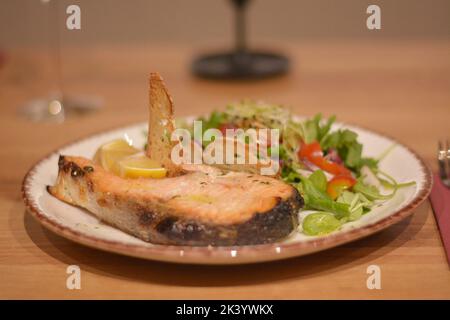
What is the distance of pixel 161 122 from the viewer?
1.94 metres

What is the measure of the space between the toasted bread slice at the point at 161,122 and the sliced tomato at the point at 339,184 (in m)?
0.45

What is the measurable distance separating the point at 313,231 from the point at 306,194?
0.21 metres

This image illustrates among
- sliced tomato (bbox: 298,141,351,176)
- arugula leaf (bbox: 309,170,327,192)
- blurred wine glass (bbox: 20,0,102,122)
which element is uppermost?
blurred wine glass (bbox: 20,0,102,122)

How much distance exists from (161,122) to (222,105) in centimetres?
147

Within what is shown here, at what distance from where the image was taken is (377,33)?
5109 mm

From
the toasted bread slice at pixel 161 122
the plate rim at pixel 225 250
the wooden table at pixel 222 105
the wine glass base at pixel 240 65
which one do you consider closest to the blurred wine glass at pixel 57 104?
the wooden table at pixel 222 105

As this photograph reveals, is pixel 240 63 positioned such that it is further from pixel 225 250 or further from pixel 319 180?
pixel 225 250

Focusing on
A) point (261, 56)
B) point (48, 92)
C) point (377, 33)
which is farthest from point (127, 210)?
point (377, 33)

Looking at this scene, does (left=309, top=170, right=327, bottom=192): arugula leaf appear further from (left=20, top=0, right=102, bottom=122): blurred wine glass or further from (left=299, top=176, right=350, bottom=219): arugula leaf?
(left=20, top=0, right=102, bottom=122): blurred wine glass

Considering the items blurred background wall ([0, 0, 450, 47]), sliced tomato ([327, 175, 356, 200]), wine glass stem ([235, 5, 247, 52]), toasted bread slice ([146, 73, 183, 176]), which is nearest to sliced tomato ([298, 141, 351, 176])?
sliced tomato ([327, 175, 356, 200])

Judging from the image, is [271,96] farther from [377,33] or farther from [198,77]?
[377,33]

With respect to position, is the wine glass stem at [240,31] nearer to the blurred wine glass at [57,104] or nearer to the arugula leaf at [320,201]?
the blurred wine glass at [57,104]

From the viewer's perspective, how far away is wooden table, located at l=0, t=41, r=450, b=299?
1.57 m

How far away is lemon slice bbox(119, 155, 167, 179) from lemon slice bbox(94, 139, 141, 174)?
0.06 m
